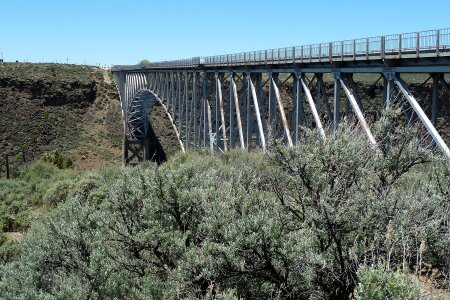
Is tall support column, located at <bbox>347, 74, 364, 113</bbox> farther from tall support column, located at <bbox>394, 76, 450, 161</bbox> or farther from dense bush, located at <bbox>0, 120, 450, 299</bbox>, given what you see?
dense bush, located at <bbox>0, 120, 450, 299</bbox>

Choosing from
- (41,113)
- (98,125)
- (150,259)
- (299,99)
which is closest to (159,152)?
(98,125)

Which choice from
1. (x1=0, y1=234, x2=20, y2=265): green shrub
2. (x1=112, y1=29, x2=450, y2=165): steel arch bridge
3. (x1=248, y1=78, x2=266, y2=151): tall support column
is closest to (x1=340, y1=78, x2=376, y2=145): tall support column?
(x1=112, y1=29, x2=450, y2=165): steel arch bridge

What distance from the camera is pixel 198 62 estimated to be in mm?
33750

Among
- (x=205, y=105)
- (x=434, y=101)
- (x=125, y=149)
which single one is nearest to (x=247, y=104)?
(x=205, y=105)

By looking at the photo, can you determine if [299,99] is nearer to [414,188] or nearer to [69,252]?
[414,188]

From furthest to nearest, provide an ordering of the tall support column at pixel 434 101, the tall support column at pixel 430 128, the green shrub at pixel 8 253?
the green shrub at pixel 8 253 → the tall support column at pixel 434 101 → the tall support column at pixel 430 128

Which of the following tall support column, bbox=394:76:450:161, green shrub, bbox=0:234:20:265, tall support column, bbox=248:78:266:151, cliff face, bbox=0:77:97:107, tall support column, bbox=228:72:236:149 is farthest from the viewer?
cliff face, bbox=0:77:97:107

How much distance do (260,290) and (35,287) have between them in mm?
4135

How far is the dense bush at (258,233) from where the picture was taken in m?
8.93

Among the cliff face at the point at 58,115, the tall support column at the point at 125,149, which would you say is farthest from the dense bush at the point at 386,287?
the tall support column at the point at 125,149

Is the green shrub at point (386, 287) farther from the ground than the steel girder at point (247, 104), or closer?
closer

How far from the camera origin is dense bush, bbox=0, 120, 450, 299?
8.93 meters

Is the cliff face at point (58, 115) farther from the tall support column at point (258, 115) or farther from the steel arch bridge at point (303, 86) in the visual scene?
the tall support column at point (258, 115)

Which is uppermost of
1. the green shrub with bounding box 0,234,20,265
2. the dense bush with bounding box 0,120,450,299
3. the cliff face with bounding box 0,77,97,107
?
the cliff face with bounding box 0,77,97,107
